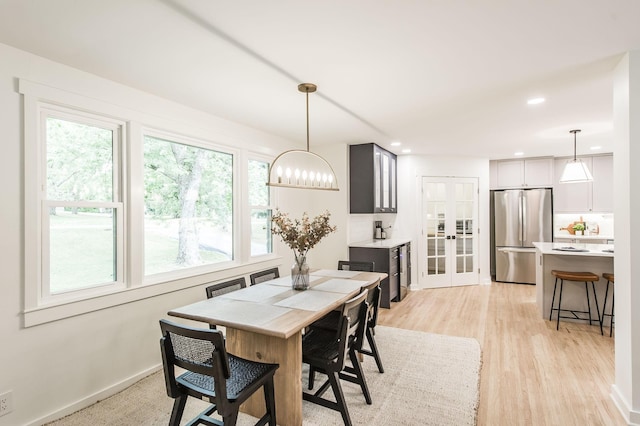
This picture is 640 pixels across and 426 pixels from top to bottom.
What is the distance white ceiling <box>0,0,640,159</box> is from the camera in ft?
5.80

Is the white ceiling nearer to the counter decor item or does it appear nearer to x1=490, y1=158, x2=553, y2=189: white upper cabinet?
the counter decor item

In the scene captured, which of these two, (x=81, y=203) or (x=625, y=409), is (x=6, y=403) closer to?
(x=81, y=203)

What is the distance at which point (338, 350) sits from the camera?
2.17 m

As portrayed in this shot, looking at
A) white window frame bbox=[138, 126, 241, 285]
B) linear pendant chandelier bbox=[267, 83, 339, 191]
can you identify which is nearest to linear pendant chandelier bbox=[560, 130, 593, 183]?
linear pendant chandelier bbox=[267, 83, 339, 191]

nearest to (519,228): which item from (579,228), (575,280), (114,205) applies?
(579,228)

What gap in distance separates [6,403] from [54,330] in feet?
1.48

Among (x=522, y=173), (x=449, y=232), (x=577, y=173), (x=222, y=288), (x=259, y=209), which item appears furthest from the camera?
(x=522, y=173)

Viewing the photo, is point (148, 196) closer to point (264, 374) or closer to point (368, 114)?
point (264, 374)

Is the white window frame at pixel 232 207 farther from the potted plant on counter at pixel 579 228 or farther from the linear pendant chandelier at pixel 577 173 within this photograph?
the potted plant on counter at pixel 579 228

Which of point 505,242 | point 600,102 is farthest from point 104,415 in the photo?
point 505,242

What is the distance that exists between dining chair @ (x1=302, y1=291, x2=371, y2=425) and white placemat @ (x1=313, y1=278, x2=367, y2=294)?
33 cm

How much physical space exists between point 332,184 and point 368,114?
0.95 metres

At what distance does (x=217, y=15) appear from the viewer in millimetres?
1812

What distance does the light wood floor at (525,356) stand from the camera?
7.82 feet
